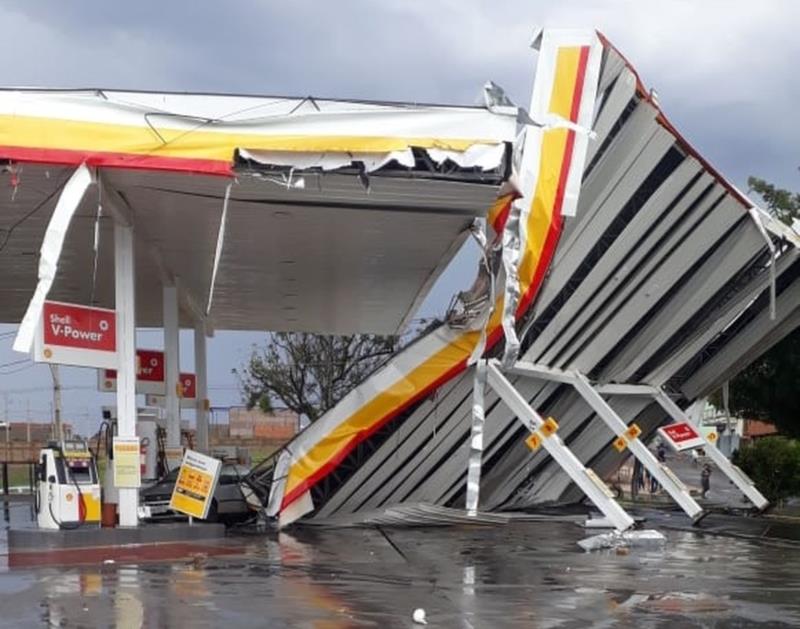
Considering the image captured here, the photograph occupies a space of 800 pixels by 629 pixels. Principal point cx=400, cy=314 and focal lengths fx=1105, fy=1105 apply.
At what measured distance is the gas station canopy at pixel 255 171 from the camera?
44.2 ft

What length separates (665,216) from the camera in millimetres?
18203

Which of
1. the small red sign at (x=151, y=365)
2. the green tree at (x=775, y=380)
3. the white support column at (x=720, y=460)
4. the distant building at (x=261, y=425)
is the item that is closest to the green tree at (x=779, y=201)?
the green tree at (x=775, y=380)

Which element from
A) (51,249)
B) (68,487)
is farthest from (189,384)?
(51,249)

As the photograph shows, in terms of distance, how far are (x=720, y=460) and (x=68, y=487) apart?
13.0 meters

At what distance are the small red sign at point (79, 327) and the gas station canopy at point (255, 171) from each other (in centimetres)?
116

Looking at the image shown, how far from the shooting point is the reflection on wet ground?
31.6 feet

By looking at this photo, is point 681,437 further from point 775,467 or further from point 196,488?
point 196,488

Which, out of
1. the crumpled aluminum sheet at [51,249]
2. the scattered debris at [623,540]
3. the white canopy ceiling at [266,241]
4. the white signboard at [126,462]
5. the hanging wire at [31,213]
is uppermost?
the hanging wire at [31,213]

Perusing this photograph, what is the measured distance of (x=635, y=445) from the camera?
19.8m

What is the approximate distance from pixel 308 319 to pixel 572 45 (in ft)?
44.5

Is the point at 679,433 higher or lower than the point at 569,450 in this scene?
higher

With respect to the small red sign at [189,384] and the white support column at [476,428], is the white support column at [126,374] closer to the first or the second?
the white support column at [476,428]

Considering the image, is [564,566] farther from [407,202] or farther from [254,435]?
[254,435]

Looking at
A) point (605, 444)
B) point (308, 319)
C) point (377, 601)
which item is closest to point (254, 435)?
point (308, 319)
